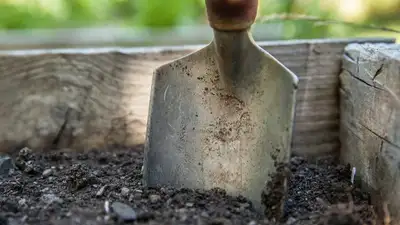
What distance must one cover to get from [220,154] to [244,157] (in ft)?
0.20

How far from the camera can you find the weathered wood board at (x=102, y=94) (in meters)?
1.61

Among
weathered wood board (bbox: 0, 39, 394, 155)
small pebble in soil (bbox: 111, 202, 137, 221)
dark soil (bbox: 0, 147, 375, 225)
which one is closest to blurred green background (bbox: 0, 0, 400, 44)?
weathered wood board (bbox: 0, 39, 394, 155)

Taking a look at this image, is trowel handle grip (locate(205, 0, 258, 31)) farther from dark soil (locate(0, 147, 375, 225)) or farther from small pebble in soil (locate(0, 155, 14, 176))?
small pebble in soil (locate(0, 155, 14, 176))

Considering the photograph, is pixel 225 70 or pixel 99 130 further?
pixel 99 130

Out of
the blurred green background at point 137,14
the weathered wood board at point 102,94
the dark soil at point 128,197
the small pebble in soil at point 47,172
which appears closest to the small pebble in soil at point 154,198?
the dark soil at point 128,197

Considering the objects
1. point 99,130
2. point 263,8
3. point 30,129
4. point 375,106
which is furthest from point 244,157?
point 263,8

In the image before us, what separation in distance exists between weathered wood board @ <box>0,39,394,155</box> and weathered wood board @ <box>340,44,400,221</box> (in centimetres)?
7

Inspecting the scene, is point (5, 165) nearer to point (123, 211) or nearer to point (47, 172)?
point (47, 172)

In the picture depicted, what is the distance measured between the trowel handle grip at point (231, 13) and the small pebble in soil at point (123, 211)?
413mm

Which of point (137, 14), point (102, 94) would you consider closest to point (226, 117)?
point (102, 94)

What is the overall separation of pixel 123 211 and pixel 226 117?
1.08 feet

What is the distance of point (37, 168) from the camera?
1.47 m

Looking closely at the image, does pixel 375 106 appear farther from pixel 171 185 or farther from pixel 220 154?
pixel 171 185

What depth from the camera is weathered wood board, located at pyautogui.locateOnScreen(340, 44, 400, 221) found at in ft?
4.19
